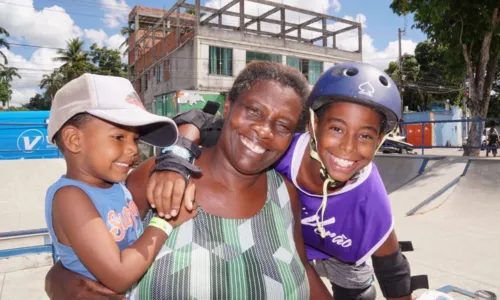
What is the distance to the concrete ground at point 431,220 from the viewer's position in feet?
14.7

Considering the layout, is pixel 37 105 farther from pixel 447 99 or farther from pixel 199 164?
pixel 199 164

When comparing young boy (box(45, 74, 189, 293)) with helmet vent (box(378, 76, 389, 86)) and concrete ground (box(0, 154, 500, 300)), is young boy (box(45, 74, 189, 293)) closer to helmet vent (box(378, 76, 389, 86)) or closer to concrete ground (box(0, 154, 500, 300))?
helmet vent (box(378, 76, 389, 86))

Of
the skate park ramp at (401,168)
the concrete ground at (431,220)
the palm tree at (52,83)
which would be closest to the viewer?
the concrete ground at (431,220)

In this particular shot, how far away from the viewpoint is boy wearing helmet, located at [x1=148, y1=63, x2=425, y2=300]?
76.2 inches

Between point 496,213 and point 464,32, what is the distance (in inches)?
319

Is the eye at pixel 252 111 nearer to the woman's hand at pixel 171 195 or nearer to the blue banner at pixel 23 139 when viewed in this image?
the woman's hand at pixel 171 195

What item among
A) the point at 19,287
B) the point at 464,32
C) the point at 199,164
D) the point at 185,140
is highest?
the point at 464,32

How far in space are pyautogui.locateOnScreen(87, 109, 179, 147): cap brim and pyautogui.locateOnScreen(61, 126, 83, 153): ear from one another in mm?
128

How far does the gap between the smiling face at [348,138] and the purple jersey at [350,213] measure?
0.20 m

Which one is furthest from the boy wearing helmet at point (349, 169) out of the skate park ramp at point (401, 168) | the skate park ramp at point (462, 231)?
the skate park ramp at point (401, 168)

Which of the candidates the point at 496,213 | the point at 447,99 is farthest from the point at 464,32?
the point at 447,99

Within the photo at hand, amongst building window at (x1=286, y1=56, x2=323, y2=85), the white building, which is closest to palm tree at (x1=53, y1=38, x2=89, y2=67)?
the white building

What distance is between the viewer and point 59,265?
61.9 inches

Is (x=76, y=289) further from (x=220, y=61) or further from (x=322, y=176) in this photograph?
(x=220, y=61)
